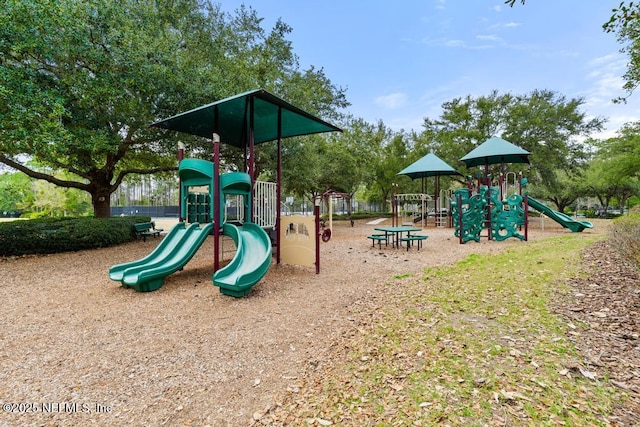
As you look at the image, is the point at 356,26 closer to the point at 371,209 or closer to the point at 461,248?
the point at 461,248

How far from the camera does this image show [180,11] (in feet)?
33.4

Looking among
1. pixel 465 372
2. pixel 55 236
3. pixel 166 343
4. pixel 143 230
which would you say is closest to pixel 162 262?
pixel 166 343

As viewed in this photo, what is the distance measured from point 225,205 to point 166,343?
333 cm

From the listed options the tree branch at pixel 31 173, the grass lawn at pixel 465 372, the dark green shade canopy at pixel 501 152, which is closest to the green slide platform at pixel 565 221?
the dark green shade canopy at pixel 501 152

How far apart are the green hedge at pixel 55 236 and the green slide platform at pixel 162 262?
4.83 m

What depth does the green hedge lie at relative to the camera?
318 inches

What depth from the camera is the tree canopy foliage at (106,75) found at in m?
6.61

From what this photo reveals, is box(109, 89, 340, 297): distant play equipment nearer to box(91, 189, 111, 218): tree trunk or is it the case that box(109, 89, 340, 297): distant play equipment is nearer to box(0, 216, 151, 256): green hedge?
box(0, 216, 151, 256): green hedge

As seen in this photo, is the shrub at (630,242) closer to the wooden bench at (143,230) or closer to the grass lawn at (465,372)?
the grass lawn at (465,372)

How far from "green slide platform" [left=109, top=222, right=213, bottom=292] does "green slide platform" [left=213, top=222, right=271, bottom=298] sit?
25.5 inches

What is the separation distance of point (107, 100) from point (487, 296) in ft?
31.3

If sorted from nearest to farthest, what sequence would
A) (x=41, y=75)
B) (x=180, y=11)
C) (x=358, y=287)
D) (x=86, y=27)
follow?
(x=358, y=287), (x=86, y=27), (x=41, y=75), (x=180, y=11)

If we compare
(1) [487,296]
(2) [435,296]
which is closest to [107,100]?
(2) [435,296]

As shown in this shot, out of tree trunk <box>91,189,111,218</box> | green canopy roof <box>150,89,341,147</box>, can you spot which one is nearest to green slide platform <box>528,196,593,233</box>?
green canopy roof <box>150,89,341,147</box>
